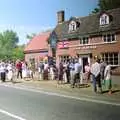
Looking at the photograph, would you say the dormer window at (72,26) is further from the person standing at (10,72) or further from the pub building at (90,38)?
the person standing at (10,72)

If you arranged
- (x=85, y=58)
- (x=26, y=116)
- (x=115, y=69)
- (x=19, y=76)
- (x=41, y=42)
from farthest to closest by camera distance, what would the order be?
(x=41, y=42) < (x=85, y=58) < (x=115, y=69) < (x=19, y=76) < (x=26, y=116)

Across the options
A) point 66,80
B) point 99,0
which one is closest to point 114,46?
point 66,80

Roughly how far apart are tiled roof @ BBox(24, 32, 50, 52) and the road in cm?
4429

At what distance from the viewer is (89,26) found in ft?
163

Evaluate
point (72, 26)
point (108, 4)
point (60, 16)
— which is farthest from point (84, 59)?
point (108, 4)

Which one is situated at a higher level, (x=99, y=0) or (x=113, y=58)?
(x=99, y=0)

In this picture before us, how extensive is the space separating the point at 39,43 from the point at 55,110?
51.5m

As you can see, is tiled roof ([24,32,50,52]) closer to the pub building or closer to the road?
the pub building

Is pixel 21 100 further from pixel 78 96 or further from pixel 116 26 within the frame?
pixel 116 26

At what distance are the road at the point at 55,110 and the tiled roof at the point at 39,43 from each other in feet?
145

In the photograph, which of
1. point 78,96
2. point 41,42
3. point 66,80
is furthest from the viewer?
point 41,42

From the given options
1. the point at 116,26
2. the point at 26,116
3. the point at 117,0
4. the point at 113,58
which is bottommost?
the point at 26,116

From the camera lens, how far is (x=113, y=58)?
44.8 m

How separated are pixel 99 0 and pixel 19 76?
3856 cm
